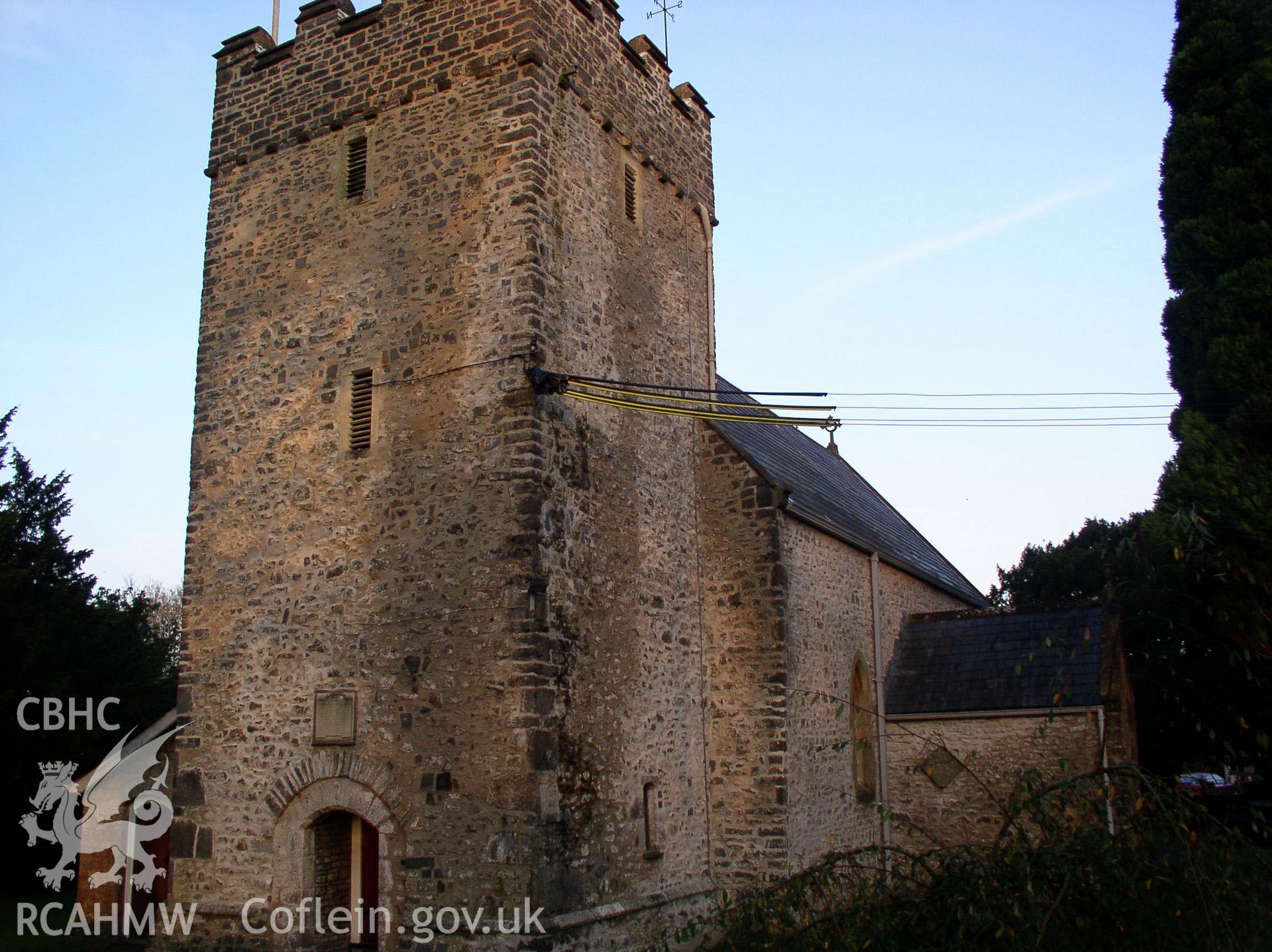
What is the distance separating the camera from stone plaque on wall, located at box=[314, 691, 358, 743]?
1077 centimetres

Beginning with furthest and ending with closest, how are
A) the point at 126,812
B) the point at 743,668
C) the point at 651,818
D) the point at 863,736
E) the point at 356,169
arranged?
1. the point at 863,736
2. the point at 743,668
3. the point at 126,812
4. the point at 356,169
5. the point at 651,818

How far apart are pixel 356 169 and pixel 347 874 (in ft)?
26.7

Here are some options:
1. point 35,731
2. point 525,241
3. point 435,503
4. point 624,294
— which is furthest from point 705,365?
point 35,731

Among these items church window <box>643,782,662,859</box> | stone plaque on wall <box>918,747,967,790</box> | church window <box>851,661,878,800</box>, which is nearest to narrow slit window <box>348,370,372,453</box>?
church window <box>643,782,662,859</box>

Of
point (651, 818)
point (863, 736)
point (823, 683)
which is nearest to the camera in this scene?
point (651, 818)

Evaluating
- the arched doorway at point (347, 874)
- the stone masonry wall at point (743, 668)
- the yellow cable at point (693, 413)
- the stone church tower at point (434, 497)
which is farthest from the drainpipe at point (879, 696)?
the arched doorway at point (347, 874)

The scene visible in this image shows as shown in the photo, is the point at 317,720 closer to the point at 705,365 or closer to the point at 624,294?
the point at 624,294

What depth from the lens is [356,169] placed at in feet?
41.1

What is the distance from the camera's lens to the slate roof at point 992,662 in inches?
601

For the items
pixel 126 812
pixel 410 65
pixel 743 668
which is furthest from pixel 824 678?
pixel 410 65

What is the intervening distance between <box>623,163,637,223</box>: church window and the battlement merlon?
411 millimetres

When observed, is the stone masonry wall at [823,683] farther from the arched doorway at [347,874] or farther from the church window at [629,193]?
the arched doorway at [347,874]

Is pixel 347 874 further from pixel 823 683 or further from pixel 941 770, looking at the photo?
pixel 941 770

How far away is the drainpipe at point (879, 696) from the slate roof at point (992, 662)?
1.00 feet
